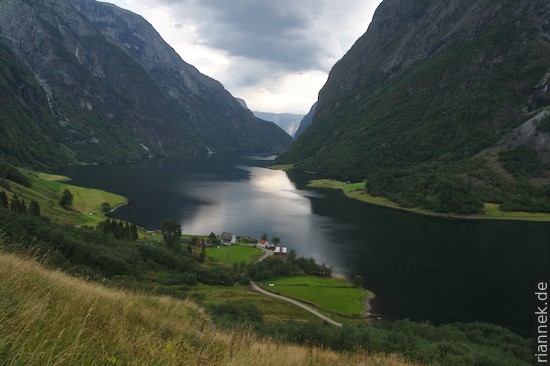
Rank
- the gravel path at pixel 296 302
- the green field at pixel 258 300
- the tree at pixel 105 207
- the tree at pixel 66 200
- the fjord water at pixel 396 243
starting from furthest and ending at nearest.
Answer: the tree at pixel 105 207 → the tree at pixel 66 200 → the fjord water at pixel 396 243 → the gravel path at pixel 296 302 → the green field at pixel 258 300

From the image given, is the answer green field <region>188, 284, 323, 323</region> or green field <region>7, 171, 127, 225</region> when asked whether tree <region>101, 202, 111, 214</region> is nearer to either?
green field <region>7, 171, 127, 225</region>

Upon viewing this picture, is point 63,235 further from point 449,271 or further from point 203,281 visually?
point 449,271

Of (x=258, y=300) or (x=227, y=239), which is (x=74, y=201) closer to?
(x=227, y=239)

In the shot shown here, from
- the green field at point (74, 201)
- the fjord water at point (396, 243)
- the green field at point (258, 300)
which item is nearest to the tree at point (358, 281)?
the fjord water at point (396, 243)

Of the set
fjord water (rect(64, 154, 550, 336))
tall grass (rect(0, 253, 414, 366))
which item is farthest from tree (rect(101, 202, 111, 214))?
tall grass (rect(0, 253, 414, 366))

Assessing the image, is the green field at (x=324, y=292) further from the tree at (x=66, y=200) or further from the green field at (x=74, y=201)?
the tree at (x=66, y=200)

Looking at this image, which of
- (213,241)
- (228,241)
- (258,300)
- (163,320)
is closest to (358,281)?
(258,300)
